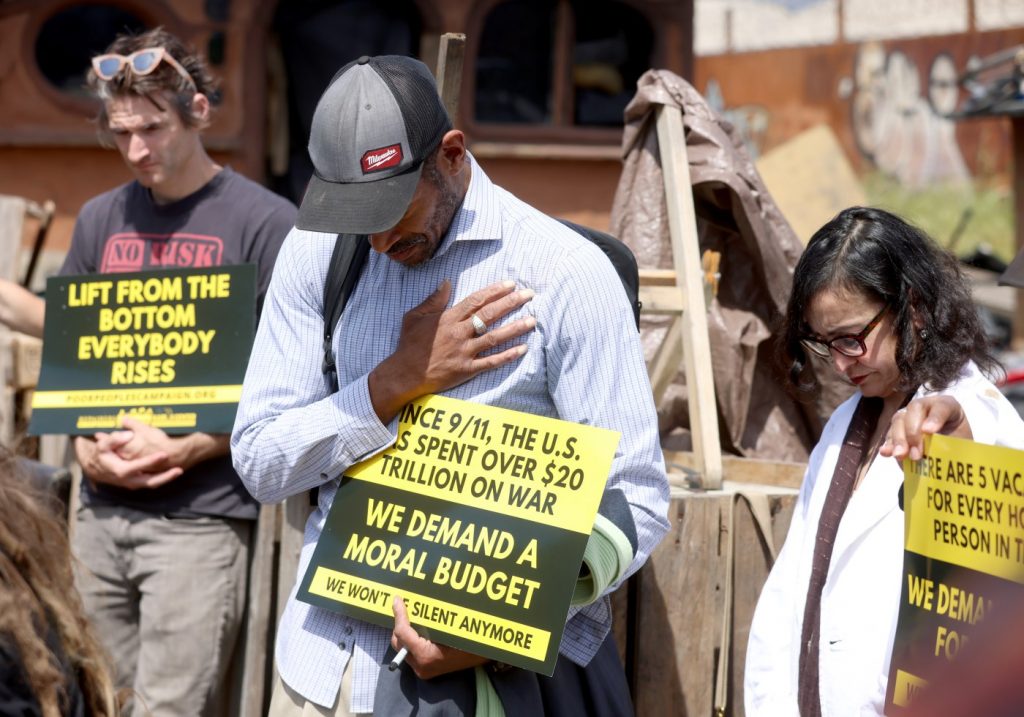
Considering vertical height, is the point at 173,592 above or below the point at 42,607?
below

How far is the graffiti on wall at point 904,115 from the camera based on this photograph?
27.2m

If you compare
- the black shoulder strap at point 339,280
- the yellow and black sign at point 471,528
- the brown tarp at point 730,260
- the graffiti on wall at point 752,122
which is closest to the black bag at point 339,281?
the black shoulder strap at point 339,280

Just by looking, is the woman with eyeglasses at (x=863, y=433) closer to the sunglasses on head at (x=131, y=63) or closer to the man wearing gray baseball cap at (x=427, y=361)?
the man wearing gray baseball cap at (x=427, y=361)

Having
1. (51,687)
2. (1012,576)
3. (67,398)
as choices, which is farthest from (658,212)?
(51,687)

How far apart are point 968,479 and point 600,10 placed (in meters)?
7.50

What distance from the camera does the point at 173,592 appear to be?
369 cm

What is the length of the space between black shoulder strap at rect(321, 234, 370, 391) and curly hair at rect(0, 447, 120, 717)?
0.63 meters

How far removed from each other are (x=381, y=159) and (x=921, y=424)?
106cm

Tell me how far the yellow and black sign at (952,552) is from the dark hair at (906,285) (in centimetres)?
26

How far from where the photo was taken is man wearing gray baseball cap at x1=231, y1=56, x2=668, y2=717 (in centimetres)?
235

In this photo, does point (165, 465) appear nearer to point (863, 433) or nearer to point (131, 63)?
point (131, 63)

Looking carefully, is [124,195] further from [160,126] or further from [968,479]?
[968,479]

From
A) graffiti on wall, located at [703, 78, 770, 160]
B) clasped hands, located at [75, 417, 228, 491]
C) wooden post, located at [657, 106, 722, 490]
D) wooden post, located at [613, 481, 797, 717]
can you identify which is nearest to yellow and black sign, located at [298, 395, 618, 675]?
wooden post, located at [613, 481, 797, 717]

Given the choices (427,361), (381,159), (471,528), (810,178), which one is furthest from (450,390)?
(810,178)
